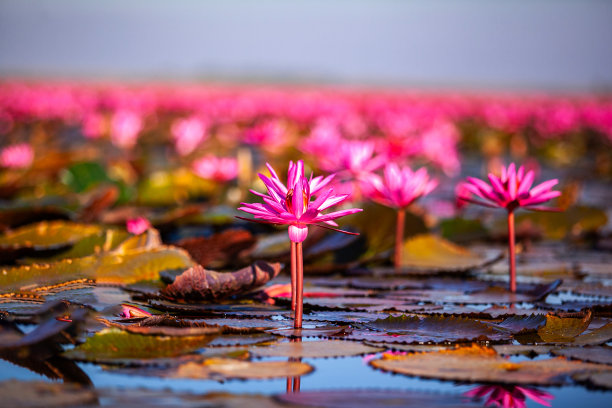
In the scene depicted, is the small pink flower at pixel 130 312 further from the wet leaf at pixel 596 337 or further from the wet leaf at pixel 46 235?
the wet leaf at pixel 596 337

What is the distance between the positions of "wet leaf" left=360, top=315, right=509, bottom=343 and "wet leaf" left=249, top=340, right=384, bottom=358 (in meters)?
0.16

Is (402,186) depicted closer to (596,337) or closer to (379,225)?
(379,225)

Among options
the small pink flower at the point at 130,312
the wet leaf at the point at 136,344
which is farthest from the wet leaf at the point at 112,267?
the wet leaf at the point at 136,344

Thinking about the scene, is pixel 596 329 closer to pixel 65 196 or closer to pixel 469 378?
pixel 469 378

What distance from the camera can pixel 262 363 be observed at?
1.70 m

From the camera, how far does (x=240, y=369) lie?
1.66 m

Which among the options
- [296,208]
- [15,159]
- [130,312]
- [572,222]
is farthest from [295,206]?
[15,159]

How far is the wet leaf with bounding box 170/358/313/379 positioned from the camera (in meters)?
1.62

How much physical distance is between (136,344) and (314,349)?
42 cm

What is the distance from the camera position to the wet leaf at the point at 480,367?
5.35ft

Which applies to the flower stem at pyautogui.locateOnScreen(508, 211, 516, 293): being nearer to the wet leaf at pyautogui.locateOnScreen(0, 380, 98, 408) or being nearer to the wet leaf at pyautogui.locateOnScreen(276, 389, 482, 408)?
the wet leaf at pyautogui.locateOnScreen(276, 389, 482, 408)

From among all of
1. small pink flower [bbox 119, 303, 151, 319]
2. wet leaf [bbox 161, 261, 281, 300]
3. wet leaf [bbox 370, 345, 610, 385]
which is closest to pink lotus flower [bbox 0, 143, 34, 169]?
wet leaf [bbox 161, 261, 281, 300]

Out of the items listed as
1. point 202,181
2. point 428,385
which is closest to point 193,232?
point 202,181

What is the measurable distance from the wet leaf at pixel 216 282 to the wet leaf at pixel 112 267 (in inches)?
12.1
